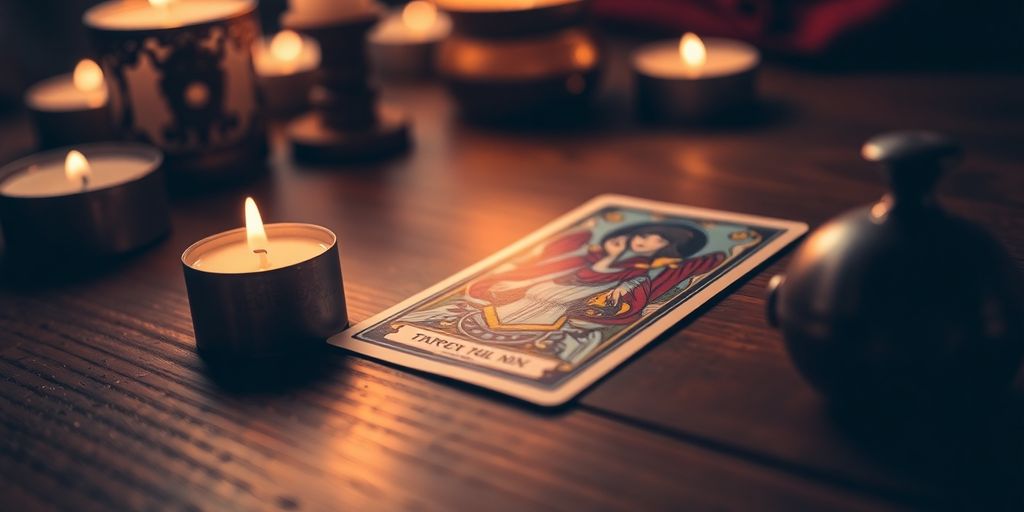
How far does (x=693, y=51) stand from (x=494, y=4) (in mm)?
276

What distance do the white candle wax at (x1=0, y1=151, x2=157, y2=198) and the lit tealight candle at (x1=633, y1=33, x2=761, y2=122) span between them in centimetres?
55

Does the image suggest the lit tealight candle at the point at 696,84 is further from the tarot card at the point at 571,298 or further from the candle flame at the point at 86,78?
the candle flame at the point at 86,78

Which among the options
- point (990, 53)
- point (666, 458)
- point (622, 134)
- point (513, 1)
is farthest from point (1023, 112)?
point (666, 458)

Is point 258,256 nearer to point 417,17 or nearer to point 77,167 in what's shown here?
point 77,167

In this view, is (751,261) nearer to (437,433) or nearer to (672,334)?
(672,334)

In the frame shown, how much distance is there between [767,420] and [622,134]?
24.6 inches

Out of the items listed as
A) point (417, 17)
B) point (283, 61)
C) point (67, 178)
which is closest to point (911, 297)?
point (67, 178)

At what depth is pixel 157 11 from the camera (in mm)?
1215

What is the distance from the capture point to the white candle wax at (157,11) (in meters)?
1.17

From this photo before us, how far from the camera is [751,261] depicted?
0.80 metres

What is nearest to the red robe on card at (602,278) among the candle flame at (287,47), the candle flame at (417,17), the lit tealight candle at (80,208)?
the lit tealight candle at (80,208)

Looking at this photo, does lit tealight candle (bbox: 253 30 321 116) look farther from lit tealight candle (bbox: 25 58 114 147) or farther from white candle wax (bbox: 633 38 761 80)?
white candle wax (bbox: 633 38 761 80)

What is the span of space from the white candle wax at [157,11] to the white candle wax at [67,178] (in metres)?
0.20

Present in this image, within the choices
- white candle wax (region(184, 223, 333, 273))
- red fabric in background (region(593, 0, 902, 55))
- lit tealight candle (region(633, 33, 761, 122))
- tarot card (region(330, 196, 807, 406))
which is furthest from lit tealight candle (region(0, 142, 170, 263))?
red fabric in background (region(593, 0, 902, 55))
